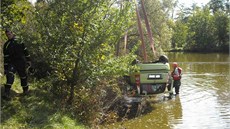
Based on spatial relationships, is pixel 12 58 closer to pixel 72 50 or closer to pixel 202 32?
pixel 72 50

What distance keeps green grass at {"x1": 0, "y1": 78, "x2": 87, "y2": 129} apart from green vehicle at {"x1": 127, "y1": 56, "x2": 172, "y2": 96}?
378 centimetres

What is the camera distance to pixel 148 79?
1289 cm

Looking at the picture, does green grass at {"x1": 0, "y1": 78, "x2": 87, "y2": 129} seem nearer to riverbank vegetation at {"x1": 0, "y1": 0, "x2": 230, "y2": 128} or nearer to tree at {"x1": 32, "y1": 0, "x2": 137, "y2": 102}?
riverbank vegetation at {"x1": 0, "y1": 0, "x2": 230, "y2": 128}

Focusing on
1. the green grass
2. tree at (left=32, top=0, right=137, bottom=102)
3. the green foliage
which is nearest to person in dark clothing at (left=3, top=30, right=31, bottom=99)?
the green grass

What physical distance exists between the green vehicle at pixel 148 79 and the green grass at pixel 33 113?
3780 millimetres

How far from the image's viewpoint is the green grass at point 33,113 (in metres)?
7.89

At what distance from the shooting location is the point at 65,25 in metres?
9.35

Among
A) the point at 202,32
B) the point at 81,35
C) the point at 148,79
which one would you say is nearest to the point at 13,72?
the point at 81,35

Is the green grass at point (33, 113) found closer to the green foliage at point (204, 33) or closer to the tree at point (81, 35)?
the tree at point (81, 35)

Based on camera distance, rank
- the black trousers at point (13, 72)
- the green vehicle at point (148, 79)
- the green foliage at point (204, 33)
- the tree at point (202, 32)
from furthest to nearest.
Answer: the tree at point (202, 32) → the green foliage at point (204, 33) → the green vehicle at point (148, 79) → the black trousers at point (13, 72)

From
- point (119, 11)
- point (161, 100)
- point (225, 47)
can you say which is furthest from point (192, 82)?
point (225, 47)

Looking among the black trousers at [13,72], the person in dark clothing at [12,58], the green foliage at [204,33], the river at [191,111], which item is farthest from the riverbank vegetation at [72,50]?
the green foliage at [204,33]

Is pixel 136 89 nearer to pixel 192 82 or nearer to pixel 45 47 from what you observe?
pixel 45 47

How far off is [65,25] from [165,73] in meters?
5.10
